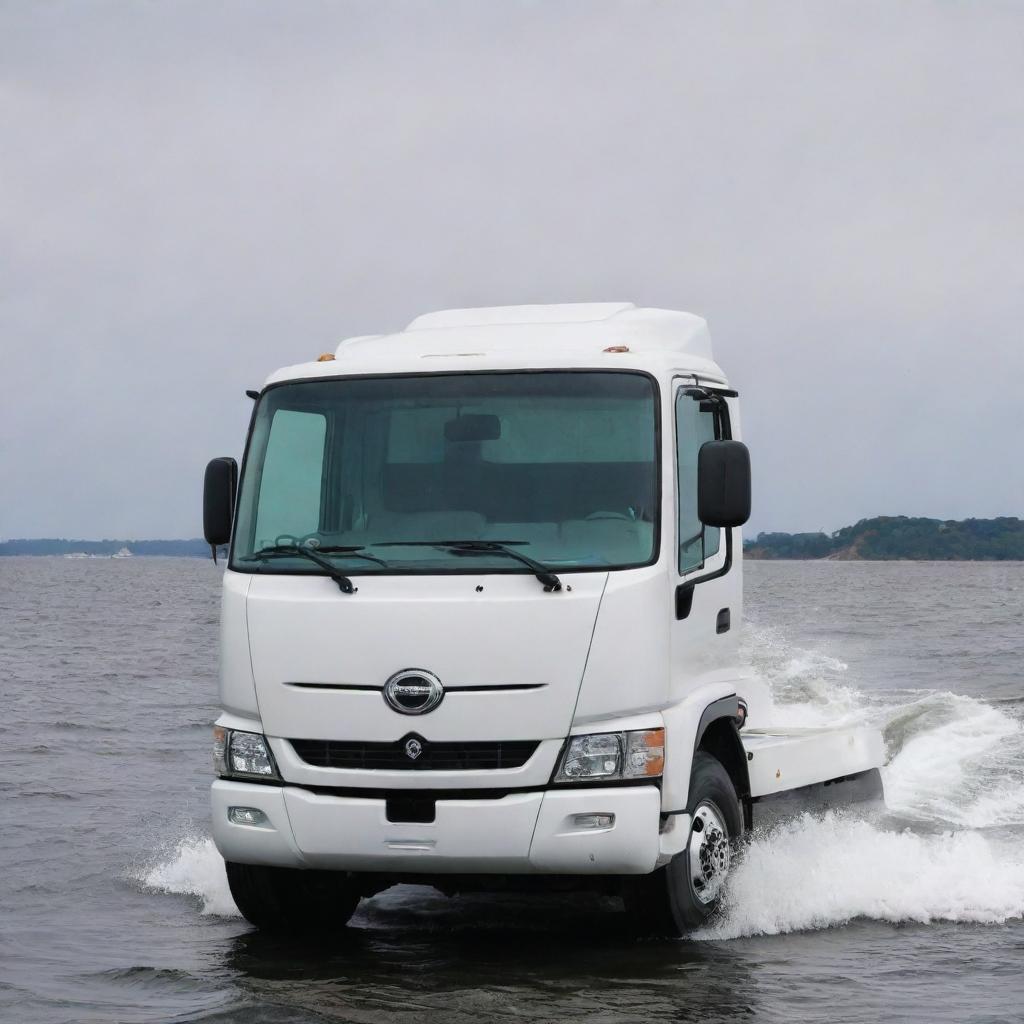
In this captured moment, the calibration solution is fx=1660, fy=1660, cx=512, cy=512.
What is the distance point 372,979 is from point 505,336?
322 cm

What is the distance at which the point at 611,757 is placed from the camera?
7168 millimetres

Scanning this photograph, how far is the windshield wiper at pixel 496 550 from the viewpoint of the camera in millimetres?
7094

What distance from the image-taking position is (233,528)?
25.8ft

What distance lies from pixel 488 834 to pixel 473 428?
187 centimetres

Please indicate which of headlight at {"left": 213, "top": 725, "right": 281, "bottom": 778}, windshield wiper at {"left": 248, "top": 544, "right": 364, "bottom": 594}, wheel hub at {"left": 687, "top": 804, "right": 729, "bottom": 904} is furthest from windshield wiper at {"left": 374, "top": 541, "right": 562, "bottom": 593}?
wheel hub at {"left": 687, "top": 804, "right": 729, "bottom": 904}

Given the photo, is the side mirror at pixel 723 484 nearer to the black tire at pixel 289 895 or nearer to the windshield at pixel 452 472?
the windshield at pixel 452 472

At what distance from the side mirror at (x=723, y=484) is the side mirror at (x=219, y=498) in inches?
89.8

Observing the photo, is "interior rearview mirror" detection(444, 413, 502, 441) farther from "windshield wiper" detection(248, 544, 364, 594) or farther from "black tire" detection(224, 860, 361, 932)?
"black tire" detection(224, 860, 361, 932)

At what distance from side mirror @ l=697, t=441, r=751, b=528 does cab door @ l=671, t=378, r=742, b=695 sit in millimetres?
202

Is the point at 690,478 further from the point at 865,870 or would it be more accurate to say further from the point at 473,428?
the point at 865,870

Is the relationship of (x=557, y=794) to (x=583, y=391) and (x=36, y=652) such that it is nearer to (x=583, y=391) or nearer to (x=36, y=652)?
(x=583, y=391)

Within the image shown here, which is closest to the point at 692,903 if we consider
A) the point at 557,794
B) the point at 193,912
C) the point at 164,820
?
the point at 557,794

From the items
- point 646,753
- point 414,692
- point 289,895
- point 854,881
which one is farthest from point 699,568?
point 289,895

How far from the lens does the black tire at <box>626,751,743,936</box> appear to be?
7.63 meters
